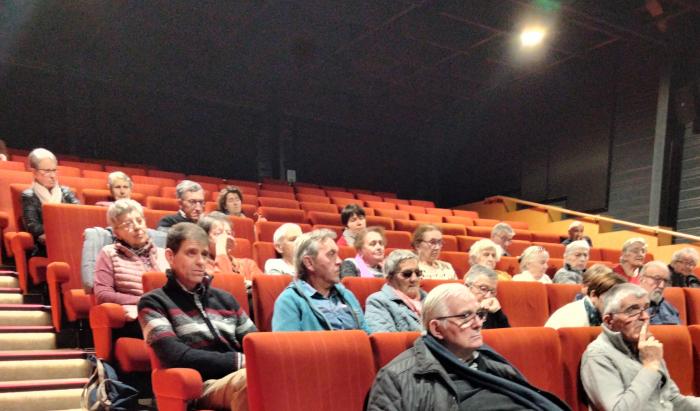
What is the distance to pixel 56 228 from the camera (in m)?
1.06

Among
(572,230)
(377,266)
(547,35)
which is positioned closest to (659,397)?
(377,266)

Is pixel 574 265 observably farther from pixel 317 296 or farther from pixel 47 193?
pixel 47 193

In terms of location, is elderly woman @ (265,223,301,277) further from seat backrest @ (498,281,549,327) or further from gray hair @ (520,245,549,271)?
gray hair @ (520,245,549,271)

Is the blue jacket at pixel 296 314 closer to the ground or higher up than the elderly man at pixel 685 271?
higher up

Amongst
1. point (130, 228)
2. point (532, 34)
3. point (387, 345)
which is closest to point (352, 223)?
point (130, 228)

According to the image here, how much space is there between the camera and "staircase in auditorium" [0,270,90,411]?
840 mm

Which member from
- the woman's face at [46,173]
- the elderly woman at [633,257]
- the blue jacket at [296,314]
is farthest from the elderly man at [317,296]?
the elderly woman at [633,257]

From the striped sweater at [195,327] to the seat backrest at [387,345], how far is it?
6.8 inches

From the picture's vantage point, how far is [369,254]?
1129mm

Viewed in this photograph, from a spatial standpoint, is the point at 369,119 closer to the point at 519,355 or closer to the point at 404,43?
the point at 404,43

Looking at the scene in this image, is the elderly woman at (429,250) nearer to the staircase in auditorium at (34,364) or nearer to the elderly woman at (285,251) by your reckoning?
the elderly woman at (285,251)

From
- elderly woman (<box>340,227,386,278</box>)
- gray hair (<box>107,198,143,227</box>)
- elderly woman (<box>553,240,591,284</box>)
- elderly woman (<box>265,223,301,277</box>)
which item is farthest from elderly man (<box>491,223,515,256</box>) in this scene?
gray hair (<box>107,198,143,227</box>)

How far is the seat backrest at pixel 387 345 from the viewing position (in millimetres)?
603

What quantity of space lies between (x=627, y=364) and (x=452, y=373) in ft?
0.85
